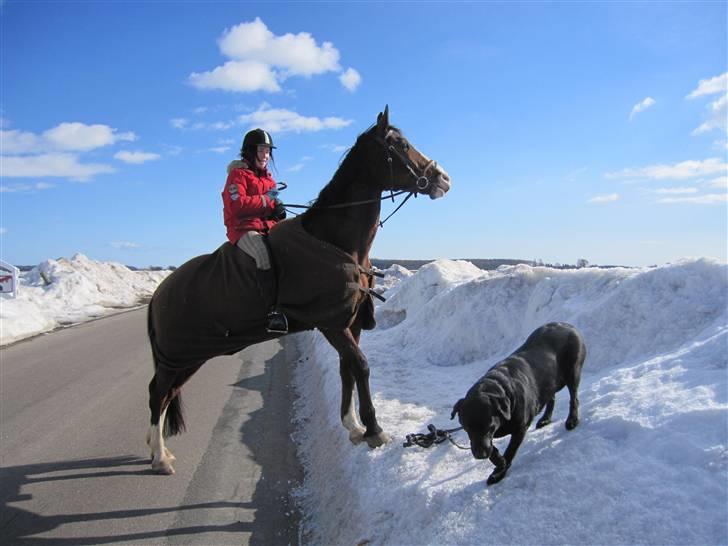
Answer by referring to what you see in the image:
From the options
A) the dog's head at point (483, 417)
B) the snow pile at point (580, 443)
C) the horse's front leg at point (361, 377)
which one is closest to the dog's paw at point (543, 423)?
the snow pile at point (580, 443)

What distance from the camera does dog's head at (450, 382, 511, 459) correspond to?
295 cm

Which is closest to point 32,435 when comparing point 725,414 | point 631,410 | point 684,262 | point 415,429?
point 415,429

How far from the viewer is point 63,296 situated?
77.5 feet

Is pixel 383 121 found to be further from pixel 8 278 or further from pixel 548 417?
pixel 8 278

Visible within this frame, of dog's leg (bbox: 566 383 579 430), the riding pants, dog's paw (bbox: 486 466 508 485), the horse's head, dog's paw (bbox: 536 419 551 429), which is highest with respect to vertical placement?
the horse's head

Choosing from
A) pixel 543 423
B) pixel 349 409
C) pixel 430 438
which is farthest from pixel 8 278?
pixel 543 423

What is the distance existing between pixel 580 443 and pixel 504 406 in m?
0.55

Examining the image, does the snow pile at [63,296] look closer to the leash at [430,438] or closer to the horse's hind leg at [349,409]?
the horse's hind leg at [349,409]

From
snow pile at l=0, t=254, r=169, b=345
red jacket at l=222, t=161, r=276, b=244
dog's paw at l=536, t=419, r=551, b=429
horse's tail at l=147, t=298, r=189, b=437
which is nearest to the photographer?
dog's paw at l=536, t=419, r=551, b=429

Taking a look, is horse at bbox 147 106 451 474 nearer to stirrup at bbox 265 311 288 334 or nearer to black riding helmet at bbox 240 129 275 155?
stirrup at bbox 265 311 288 334

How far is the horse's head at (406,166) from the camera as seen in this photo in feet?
14.4

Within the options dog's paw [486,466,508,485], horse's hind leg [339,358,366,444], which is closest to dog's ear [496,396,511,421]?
dog's paw [486,466,508,485]

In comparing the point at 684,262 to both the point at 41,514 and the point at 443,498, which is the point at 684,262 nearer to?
the point at 443,498

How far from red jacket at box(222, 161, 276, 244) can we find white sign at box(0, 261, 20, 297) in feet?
46.6
